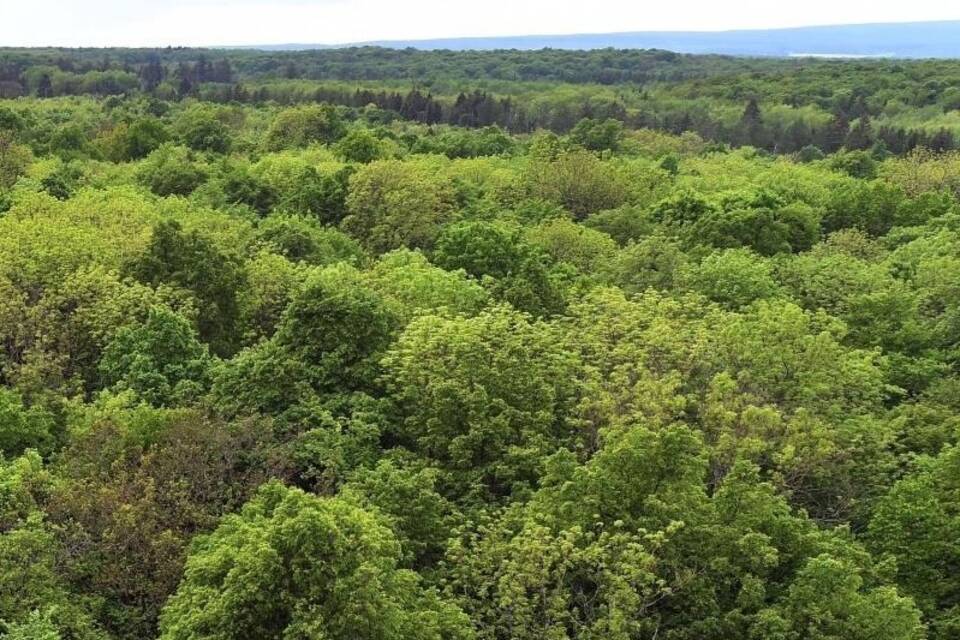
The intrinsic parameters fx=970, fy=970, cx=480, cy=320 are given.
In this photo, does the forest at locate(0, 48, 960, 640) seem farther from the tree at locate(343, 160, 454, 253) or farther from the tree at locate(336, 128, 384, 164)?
the tree at locate(336, 128, 384, 164)

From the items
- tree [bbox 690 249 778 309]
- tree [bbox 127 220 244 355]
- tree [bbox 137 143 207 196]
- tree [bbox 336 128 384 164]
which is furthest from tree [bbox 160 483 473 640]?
tree [bbox 336 128 384 164]

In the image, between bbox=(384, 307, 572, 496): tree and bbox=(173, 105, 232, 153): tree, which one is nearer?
bbox=(384, 307, 572, 496): tree

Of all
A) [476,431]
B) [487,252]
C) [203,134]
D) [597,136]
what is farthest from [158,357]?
[597,136]

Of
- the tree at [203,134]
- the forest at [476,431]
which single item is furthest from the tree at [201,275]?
the tree at [203,134]

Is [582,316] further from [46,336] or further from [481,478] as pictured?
[46,336]

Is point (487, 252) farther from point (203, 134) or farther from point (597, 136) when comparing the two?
point (203, 134)
